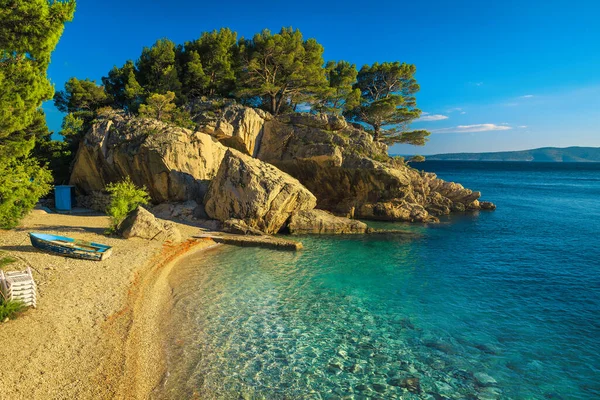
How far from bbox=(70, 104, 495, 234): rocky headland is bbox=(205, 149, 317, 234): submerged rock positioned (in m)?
0.09

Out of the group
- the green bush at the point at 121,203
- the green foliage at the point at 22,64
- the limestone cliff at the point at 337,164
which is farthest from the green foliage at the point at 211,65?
the green foliage at the point at 22,64

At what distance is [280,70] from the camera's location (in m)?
46.9

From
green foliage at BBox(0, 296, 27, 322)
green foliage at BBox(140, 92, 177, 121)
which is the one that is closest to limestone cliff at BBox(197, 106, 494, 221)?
green foliage at BBox(140, 92, 177, 121)

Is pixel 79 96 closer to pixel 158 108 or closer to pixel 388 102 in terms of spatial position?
pixel 158 108

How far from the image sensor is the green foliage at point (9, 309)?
11.2 metres

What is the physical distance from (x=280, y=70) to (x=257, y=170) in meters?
22.9

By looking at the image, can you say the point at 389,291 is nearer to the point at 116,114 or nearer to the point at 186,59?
the point at 116,114

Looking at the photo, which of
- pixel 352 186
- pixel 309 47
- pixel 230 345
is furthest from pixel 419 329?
pixel 309 47

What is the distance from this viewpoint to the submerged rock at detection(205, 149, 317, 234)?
29.2 m

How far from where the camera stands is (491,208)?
49.3 metres

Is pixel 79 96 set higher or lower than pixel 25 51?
higher

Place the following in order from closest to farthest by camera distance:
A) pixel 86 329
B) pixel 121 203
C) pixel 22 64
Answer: pixel 86 329
pixel 22 64
pixel 121 203

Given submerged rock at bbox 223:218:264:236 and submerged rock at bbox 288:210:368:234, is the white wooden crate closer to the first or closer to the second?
submerged rock at bbox 223:218:264:236

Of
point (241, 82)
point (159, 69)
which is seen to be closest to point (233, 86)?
point (241, 82)
